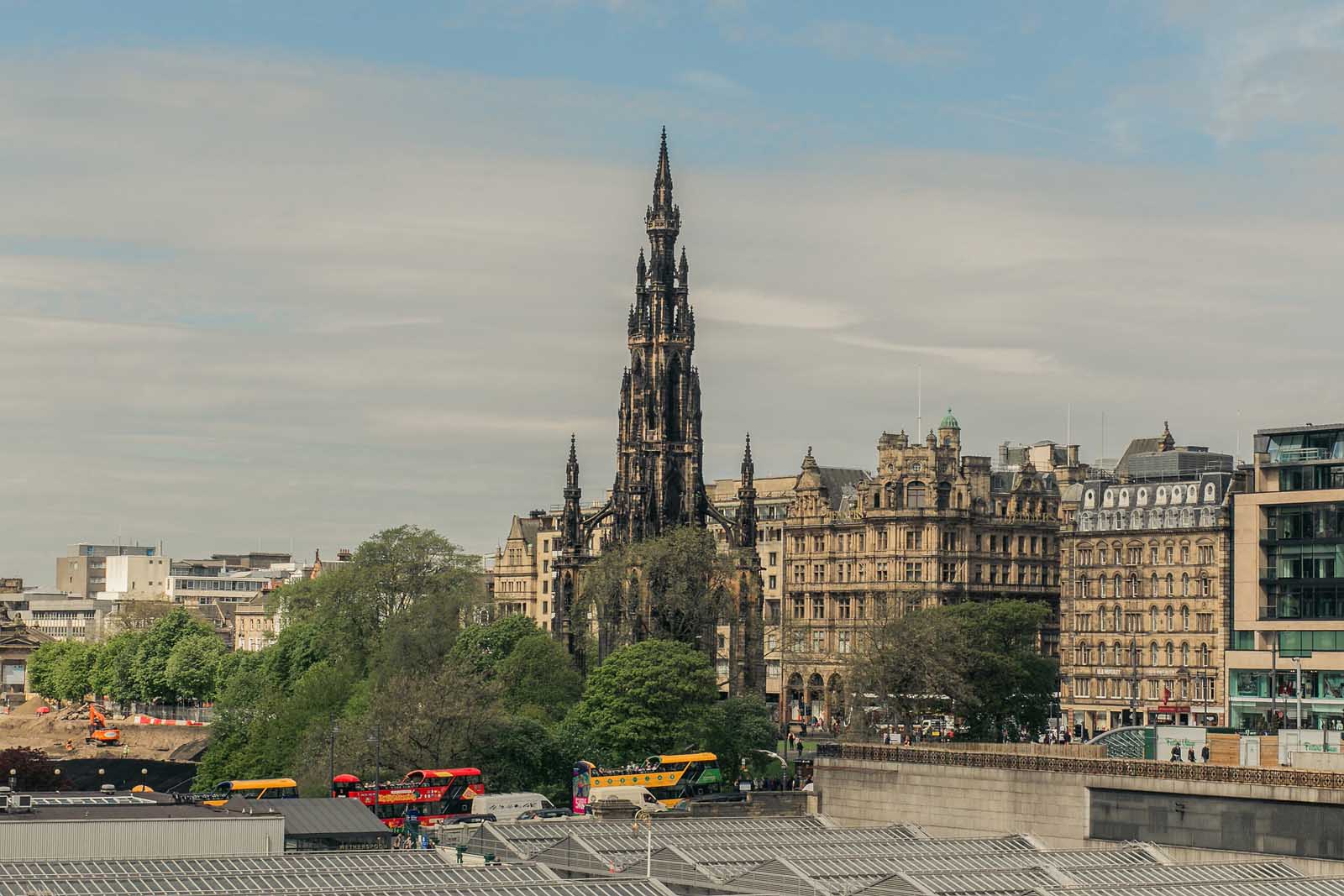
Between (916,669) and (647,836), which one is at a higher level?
(916,669)

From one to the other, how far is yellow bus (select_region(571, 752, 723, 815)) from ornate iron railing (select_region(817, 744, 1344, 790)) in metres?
28.4

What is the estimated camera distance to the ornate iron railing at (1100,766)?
318 feet

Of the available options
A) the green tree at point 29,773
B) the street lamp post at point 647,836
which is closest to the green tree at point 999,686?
the street lamp post at point 647,836

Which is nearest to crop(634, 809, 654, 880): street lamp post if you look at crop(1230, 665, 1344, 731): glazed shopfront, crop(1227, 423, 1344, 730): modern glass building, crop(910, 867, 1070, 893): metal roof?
crop(910, 867, 1070, 893): metal roof

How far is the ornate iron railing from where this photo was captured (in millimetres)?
97062

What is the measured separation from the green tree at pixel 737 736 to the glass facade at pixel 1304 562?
→ 121 feet

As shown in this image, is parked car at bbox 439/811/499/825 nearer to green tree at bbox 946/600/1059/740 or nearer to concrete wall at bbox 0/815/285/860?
concrete wall at bbox 0/815/285/860

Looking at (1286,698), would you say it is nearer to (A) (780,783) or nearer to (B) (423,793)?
(A) (780,783)

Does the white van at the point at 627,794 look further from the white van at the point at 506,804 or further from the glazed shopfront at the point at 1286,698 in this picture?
the glazed shopfront at the point at 1286,698

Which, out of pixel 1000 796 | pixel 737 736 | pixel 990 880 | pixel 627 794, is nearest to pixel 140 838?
pixel 990 880

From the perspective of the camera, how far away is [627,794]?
5832 inches

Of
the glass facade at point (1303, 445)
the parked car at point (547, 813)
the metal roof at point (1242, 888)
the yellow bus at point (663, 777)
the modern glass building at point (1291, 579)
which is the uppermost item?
the glass facade at point (1303, 445)

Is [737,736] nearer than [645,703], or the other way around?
[737,736]

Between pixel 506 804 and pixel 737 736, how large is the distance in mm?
33463
